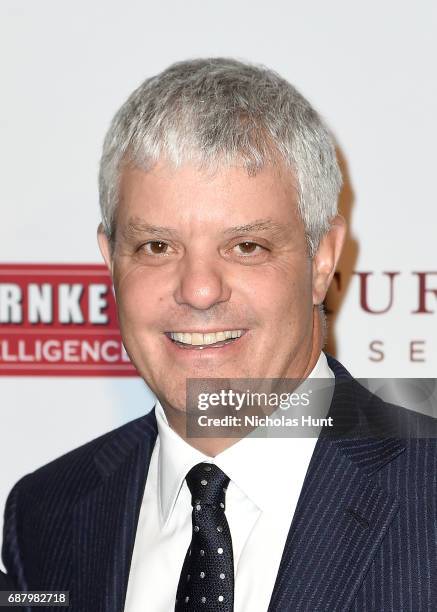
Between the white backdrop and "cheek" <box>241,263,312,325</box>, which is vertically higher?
the white backdrop

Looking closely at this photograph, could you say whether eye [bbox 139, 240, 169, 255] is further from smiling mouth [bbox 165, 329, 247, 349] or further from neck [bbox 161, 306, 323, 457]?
neck [bbox 161, 306, 323, 457]

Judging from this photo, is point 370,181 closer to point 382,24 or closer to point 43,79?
point 382,24

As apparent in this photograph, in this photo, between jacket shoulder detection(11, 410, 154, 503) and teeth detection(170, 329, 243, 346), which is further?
jacket shoulder detection(11, 410, 154, 503)

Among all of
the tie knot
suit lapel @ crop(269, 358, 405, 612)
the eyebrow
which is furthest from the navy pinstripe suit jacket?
the eyebrow

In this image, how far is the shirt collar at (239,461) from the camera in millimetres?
1794

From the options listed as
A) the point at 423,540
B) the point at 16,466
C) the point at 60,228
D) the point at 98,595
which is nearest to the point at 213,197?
the point at 423,540

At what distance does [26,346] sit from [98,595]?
0.89 metres

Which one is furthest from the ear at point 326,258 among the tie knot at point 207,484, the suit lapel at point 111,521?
the suit lapel at point 111,521

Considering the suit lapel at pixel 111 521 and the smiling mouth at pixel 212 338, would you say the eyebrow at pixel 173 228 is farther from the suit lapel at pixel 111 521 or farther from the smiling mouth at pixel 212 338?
the suit lapel at pixel 111 521

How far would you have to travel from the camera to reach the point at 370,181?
2.41m

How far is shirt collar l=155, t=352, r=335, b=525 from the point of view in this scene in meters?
1.79

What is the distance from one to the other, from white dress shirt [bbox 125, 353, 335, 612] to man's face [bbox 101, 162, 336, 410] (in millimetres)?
139

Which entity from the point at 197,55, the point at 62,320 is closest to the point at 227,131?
the point at 197,55

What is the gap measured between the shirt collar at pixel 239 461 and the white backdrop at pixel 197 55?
58cm
